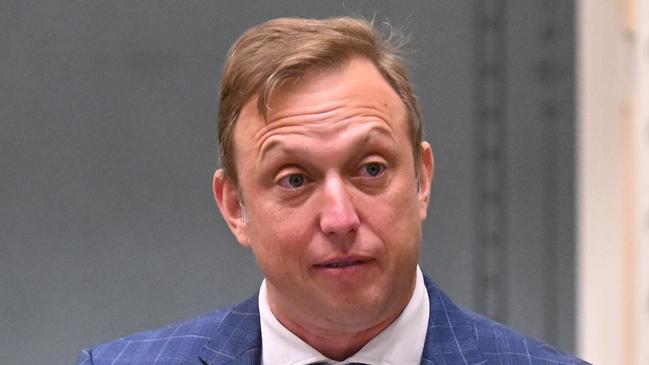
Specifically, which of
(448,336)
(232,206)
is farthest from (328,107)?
(448,336)

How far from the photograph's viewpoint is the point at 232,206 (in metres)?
1.65

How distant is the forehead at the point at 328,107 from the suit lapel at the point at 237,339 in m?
0.24

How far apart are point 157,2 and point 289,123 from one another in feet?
3.79

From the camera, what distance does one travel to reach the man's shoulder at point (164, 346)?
5.45 ft

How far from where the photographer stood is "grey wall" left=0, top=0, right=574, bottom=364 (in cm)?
253

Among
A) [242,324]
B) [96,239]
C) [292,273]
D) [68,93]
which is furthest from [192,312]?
[292,273]

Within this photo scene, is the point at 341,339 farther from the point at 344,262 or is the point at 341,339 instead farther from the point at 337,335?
the point at 344,262

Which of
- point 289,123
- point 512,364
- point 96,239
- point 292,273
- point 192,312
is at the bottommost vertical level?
point 192,312

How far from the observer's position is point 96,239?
255 cm

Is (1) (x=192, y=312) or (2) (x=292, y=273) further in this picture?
(1) (x=192, y=312)

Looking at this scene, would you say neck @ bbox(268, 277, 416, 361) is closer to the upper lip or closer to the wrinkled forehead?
the upper lip

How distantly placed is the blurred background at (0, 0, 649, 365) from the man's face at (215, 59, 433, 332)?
1064mm

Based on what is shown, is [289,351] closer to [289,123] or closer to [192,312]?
[289,123]

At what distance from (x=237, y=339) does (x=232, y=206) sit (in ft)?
0.57
